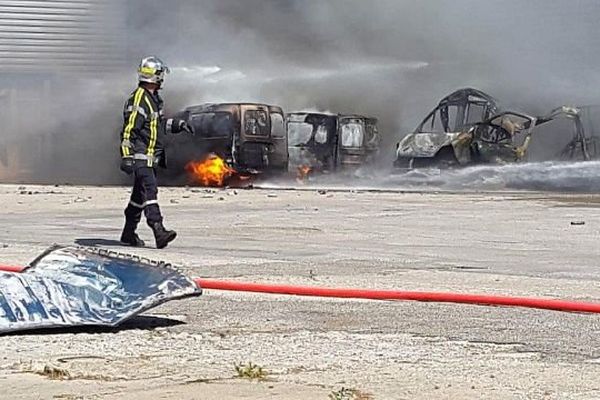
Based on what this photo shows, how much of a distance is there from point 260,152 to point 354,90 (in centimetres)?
921

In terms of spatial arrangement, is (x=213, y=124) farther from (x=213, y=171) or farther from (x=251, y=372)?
(x=251, y=372)

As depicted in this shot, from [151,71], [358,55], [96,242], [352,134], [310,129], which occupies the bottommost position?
[96,242]

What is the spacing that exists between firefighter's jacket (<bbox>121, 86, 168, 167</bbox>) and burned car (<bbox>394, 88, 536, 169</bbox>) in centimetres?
1391

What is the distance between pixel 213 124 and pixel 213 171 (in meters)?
0.84

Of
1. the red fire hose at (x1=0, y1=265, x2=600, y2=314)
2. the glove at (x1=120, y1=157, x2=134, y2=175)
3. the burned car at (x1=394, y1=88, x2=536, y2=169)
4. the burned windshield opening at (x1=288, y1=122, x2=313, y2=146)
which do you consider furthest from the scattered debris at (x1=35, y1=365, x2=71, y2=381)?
the burned windshield opening at (x1=288, y1=122, x2=313, y2=146)

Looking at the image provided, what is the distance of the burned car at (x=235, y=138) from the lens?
21766 mm

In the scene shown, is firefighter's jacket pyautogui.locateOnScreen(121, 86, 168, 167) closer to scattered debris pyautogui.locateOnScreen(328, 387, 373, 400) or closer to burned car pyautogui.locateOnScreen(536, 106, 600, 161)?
scattered debris pyautogui.locateOnScreen(328, 387, 373, 400)

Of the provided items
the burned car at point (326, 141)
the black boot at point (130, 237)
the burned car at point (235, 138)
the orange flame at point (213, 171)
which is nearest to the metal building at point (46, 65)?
the burned car at point (326, 141)

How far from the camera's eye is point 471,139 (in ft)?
75.5

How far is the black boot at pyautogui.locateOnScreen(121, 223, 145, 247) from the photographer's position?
1002cm

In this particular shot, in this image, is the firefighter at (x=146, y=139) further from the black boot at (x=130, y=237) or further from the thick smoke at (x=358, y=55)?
the thick smoke at (x=358, y=55)

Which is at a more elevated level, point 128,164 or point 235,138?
point 128,164

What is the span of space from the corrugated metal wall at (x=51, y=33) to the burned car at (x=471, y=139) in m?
13.4

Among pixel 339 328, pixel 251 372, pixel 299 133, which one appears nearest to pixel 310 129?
pixel 299 133
